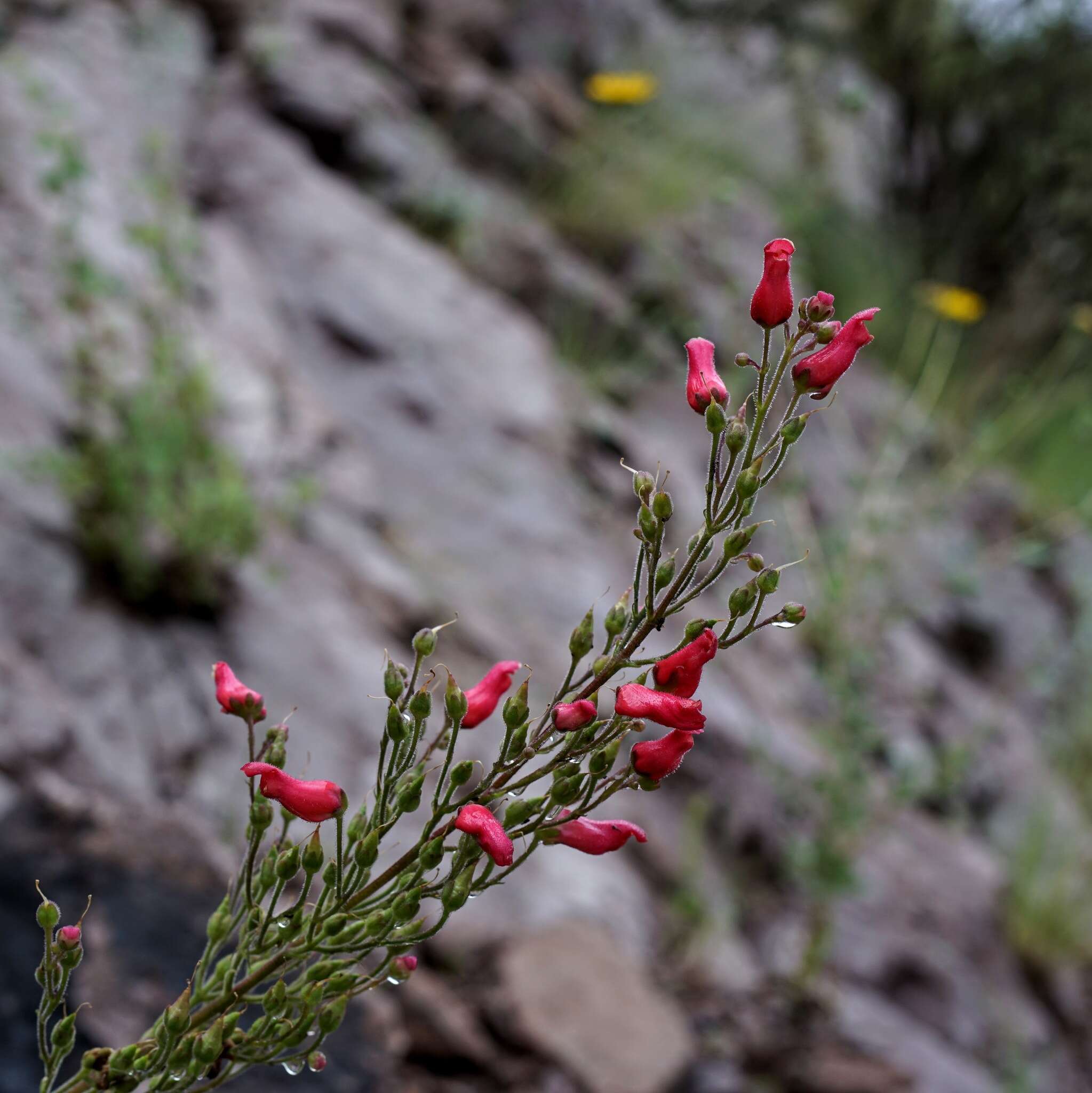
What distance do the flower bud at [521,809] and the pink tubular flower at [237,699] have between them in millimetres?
236

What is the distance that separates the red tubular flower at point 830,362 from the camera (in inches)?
34.0

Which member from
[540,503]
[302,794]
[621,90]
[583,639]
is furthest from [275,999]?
[621,90]

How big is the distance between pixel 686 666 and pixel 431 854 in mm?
244

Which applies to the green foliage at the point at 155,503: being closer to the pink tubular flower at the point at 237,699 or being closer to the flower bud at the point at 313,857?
the pink tubular flower at the point at 237,699

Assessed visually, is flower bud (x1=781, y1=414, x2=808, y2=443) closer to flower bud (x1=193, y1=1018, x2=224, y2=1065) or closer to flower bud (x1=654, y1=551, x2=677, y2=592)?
flower bud (x1=654, y1=551, x2=677, y2=592)

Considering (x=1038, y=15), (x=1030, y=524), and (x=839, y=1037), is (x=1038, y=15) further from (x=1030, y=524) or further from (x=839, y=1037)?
(x=839, y=1037)

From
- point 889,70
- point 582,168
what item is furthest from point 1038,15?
point 582,168

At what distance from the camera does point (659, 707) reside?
0.81 m

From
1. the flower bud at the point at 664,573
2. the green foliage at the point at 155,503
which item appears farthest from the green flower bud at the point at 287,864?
the green foliage at the point at 155,503

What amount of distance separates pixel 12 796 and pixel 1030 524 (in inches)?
230

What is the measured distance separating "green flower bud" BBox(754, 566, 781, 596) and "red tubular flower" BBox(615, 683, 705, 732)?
103 millimetres

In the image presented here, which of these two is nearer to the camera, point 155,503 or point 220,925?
point 220,925

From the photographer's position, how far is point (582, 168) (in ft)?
22.3

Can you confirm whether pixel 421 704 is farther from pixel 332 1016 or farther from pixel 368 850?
pixel 332 1016
